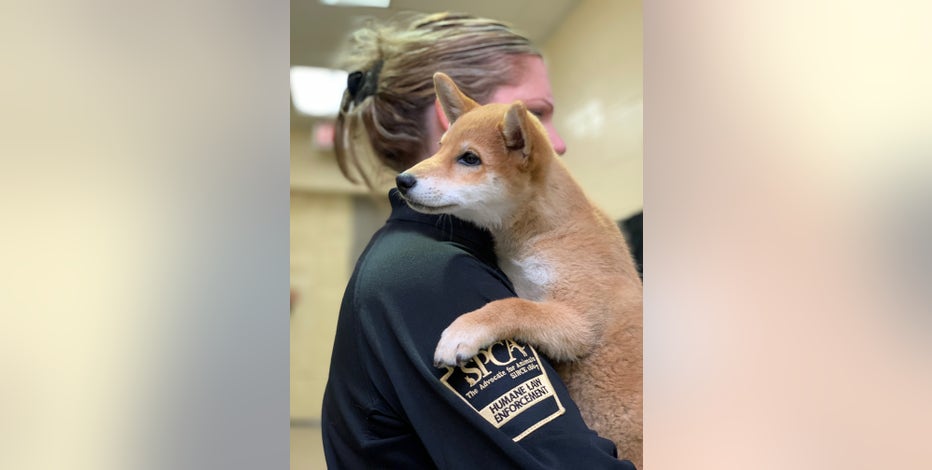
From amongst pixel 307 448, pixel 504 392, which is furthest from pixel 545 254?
pixel 307 448

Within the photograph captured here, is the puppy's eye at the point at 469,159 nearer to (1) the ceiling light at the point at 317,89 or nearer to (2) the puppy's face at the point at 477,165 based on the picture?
(2) the puppy's face at the point at 477,165

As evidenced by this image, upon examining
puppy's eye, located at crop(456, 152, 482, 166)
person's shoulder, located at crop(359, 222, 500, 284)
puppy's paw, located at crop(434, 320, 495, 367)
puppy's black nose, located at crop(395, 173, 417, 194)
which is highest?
puppy's eye, located at crop(456, 152, 482, 166)

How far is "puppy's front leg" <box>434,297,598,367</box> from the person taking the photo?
1301 mm

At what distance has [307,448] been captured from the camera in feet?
4.51

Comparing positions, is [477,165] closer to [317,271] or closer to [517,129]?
[517,129]

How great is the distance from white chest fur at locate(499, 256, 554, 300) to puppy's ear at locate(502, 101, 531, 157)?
19 centimetres

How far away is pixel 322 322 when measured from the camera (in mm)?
1369

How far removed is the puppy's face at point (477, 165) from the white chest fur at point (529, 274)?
0.25 feet

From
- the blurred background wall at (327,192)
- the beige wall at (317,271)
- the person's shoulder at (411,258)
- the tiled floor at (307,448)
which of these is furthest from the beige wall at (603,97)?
the tiled floor at (307,448)

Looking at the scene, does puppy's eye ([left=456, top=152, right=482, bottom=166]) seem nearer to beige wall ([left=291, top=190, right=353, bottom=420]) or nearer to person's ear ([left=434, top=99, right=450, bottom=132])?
person's ear ([left=434, top=99, right=450, bottom=132])

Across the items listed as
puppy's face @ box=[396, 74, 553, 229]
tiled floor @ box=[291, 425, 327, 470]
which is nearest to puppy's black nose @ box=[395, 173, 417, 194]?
puppy's face @ box=[396, 74, 553, 229]
